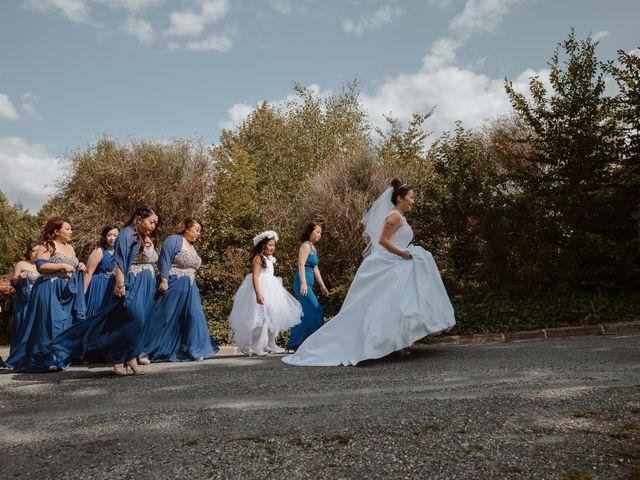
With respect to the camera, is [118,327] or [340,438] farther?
[118,327]

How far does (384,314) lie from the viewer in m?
6.83

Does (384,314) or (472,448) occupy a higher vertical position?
(384,314)

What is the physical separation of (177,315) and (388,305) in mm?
3569

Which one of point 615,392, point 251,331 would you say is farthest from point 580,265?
point 615,392

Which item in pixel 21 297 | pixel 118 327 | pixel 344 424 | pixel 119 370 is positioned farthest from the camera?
pixel 21 297

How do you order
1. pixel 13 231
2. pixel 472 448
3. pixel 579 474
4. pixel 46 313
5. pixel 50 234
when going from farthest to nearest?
1. pixel 13 231
2. pixel 46 313
3. pixel 50 234
4. pixel 472 448
5. pixel 579 474

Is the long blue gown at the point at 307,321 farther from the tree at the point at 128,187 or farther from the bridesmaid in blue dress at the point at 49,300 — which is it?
the tree at the point at 128,187

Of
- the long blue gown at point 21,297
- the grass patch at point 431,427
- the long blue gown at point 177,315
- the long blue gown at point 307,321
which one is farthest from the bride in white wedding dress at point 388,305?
the long blue gown at point 21,297

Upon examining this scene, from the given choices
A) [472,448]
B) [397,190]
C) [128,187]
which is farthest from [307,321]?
[128,187]

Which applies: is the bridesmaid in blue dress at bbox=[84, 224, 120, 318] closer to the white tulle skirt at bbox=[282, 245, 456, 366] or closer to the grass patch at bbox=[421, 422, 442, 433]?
the white tulle skirt at bbox=[282, 245, 456, 366]

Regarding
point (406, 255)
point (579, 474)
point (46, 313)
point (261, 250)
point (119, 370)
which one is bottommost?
point (579, 474)

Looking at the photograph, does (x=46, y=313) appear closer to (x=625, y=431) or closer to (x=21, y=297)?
(x=21, y=297)

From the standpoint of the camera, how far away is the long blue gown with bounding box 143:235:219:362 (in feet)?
27.3

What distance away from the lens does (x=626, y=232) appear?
1176 centimetres
